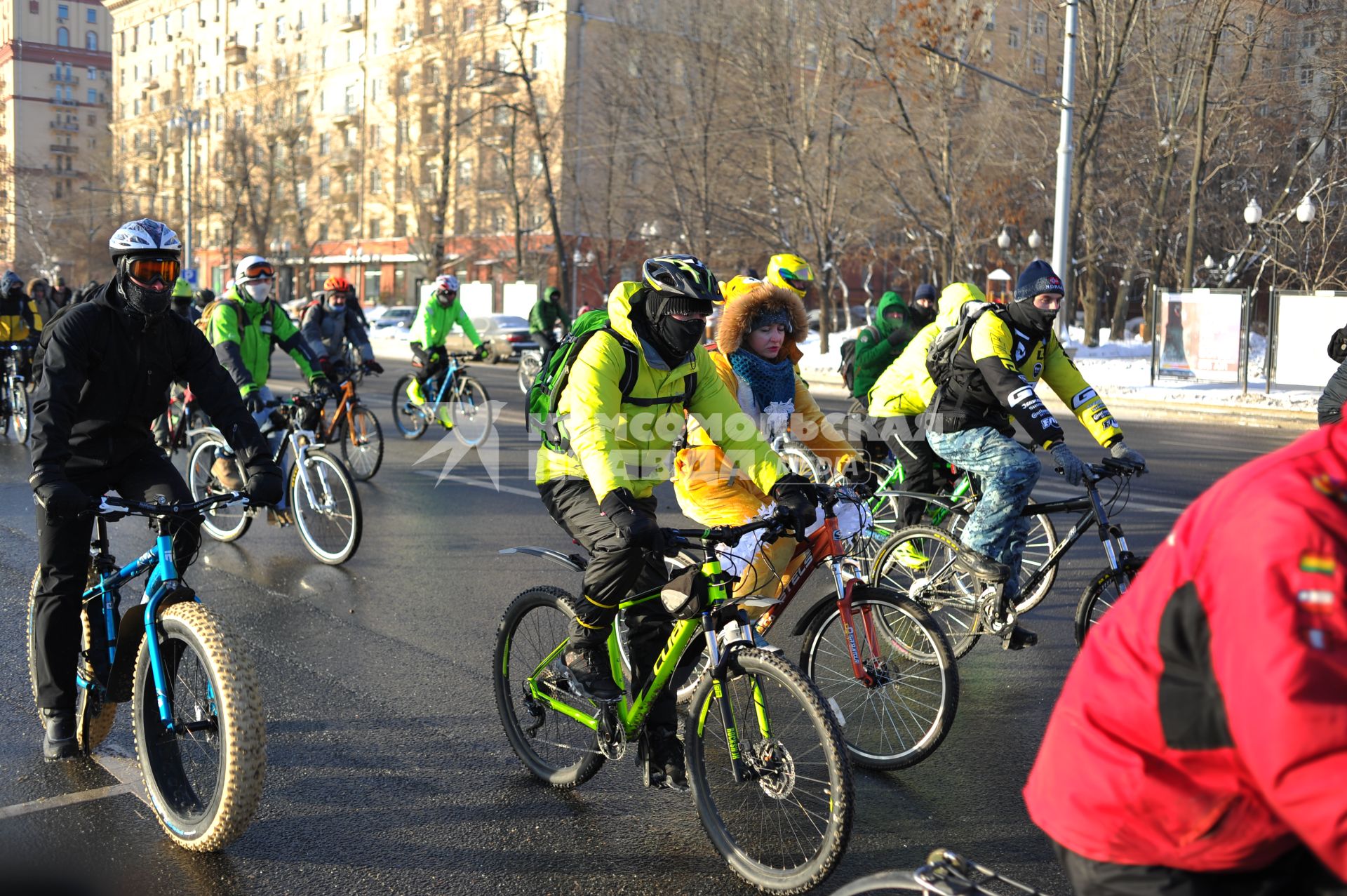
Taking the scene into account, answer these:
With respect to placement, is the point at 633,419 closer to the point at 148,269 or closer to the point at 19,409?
the point at 148,269

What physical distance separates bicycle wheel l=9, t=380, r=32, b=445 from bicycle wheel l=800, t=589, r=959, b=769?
39.5ft

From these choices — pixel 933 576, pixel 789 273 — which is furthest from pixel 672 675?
pixel 789 273

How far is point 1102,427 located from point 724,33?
1253 inches

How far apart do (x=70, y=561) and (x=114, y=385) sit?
621mm

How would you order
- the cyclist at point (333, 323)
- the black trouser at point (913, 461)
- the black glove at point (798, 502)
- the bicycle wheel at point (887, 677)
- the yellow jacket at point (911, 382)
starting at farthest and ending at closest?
the cyclist at point (333, 323), the black trouser at point (913, 461), the yellow jacket at point (911, 382), the bicycle wheel at point (887, 677), the black glove at point (798, 502)

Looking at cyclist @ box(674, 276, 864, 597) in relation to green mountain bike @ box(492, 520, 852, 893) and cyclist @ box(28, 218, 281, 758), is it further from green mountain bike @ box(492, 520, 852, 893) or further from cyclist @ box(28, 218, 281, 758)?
cyclist @ box(28, 218, 281, 758)

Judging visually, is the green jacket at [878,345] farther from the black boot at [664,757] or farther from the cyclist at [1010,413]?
the black boot at [664,757]

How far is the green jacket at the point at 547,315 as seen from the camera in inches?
797

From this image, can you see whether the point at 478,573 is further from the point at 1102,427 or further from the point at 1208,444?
the point at 1208,444

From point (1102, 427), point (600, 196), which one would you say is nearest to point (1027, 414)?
point (1102, 427)

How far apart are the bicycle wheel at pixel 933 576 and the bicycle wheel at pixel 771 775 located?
2474 millimetres

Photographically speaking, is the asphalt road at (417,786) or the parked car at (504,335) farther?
the parked car at (504,335)

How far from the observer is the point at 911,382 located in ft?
22.6

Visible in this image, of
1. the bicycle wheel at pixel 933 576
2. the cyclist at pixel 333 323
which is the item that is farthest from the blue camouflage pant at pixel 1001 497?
the cyclist at pixel 333 323
